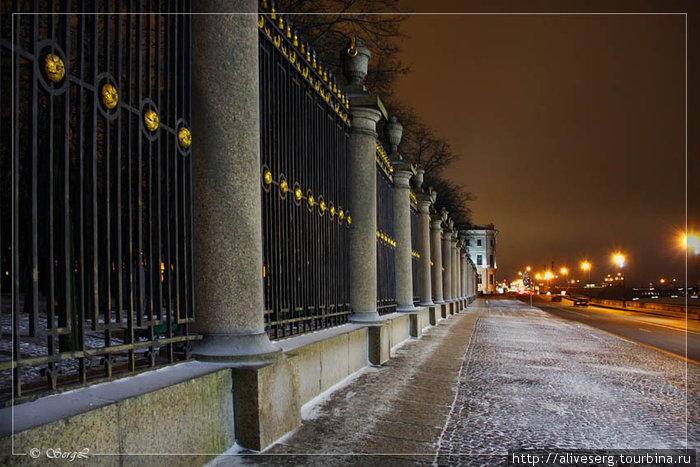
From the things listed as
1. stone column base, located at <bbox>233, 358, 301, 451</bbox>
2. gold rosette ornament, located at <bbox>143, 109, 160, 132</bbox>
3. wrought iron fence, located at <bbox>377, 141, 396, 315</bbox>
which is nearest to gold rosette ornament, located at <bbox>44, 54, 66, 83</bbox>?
gold rosette ornament, located at <bbox>143, 109, 160, 132</bbox>

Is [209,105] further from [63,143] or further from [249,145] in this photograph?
[63,143]

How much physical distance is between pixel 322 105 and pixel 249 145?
3669 mm

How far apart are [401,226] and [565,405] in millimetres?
8524

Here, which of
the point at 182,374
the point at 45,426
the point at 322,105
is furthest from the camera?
the point at 322,105

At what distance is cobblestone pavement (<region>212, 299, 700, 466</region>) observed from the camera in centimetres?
458

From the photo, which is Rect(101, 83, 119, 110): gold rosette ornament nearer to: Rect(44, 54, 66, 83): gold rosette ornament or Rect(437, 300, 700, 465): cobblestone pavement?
Rect(44, 54, 66, 83): gold rosette ornament

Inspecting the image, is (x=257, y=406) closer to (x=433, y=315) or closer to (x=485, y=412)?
(x=485, y=412)

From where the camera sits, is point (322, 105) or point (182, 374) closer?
point (182, 374)

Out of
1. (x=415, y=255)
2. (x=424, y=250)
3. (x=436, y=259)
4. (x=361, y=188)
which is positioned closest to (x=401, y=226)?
(x=415, y=255)

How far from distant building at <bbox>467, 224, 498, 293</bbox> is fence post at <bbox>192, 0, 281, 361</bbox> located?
13553 centimetres

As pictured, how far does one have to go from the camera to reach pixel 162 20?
5.06m

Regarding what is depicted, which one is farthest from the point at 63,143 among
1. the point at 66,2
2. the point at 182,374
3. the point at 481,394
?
the point at 481,394

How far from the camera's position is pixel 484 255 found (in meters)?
139

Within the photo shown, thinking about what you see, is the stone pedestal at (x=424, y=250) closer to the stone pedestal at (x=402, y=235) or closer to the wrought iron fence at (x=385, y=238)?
the stone pedestal at (x=402, y=235)
